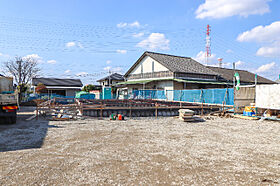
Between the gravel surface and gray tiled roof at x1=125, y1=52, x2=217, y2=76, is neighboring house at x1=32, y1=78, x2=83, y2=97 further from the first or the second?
the gravel surface

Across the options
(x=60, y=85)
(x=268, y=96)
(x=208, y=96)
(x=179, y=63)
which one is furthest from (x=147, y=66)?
(x=60, y=85)

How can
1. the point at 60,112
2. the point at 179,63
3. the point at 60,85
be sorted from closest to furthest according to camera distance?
the point at 60,112 → the point at 179,63 → the point at 60,85

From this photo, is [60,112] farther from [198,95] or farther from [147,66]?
[147,66]

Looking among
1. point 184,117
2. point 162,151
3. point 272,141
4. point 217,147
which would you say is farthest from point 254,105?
point 162,151

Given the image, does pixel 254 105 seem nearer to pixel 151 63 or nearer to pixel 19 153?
pixel 19 153

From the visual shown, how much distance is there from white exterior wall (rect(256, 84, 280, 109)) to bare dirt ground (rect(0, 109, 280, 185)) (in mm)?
6175

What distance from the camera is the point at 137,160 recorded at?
17.9 ft

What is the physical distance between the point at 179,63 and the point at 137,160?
110ft

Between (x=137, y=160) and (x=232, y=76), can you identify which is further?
(x=232, y=76)

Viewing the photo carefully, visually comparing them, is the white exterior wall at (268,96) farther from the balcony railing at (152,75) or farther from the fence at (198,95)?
the balcony railing at (152,75)

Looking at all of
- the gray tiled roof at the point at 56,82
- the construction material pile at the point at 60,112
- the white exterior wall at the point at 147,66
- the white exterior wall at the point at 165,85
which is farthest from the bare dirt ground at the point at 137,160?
the gray tiled roof at the point at 56,82

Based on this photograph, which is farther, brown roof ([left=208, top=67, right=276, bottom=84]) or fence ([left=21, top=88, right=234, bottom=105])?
brown roof ([left=208, top=67, right=276, bottom=84])

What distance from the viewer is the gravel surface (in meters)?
4.26

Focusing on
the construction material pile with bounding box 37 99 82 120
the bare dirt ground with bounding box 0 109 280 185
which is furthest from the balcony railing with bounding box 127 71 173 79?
the bare dirt ground with bounding box 0 109 280 185
